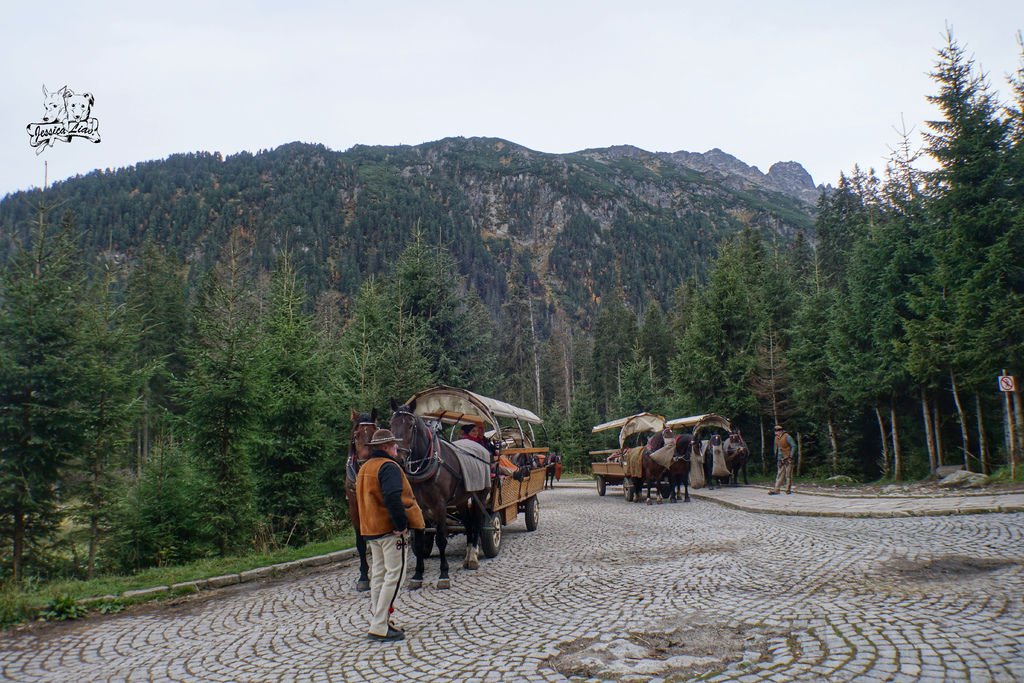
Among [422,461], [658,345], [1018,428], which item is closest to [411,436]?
[422,461]

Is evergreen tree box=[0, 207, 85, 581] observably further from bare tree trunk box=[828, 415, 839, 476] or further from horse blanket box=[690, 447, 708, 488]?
bare tree trunk box=[828, 415, 839, 476]

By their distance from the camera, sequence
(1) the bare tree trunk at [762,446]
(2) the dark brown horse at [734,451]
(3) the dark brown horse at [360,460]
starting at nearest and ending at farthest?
(3) the dark brown horse at [360,460]
(2) the dark brown horse at [734,451]
(1) the bare tree trunk at [762,446]

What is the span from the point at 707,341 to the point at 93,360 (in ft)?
83.5

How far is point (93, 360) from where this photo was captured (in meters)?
11.6

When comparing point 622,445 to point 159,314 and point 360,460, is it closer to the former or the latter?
point 360,460

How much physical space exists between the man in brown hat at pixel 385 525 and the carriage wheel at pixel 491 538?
13.1 feet

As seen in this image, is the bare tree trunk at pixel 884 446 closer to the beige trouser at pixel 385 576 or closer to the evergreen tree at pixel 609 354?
the beige trouser at pixel 385 576

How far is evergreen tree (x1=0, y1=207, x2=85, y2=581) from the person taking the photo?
1046 cm

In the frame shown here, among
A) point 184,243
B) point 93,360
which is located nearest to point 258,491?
point 93,360

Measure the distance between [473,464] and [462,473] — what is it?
0.38m

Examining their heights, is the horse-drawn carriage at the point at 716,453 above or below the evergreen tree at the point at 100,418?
below

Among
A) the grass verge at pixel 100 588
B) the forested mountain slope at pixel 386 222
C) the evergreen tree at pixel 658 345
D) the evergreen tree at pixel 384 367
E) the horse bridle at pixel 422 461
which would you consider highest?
the forested mountain slope at pixel 386 222

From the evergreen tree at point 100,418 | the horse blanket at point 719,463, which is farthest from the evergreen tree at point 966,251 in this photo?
the evergreen tree at point 100,418

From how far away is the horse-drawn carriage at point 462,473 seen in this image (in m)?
7.90
